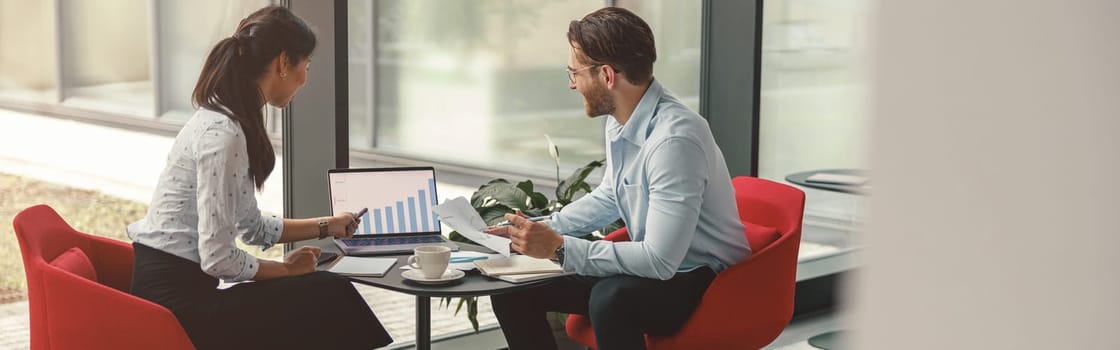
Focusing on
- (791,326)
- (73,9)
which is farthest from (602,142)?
(73,9)

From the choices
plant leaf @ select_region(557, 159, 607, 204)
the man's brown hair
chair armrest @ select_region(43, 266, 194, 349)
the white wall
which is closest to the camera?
the white wall

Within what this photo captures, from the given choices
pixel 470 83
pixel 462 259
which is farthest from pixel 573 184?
pixel 462 259

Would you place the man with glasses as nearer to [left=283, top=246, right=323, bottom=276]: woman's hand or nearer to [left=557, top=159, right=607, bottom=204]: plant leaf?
[left=283, top=246, right=323, bottom=276]: woman's hand

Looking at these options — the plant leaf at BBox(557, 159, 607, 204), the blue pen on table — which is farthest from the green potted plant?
the blue pen on table

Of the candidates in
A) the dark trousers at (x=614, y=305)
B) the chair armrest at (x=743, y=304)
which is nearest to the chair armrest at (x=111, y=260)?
the dark trousers at (x=614, y=305)

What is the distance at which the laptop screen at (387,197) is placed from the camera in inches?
113

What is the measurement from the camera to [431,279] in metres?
2.41

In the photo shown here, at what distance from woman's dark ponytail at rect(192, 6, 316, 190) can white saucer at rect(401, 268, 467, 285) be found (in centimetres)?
40

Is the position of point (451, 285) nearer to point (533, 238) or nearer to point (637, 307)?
point (533, 238)

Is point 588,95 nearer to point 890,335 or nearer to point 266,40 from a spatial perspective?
point 266,40

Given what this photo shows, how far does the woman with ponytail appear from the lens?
2.30 meters

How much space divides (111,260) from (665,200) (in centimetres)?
132

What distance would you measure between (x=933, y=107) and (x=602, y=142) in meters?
3.98

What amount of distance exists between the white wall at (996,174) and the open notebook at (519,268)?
6.82ft
